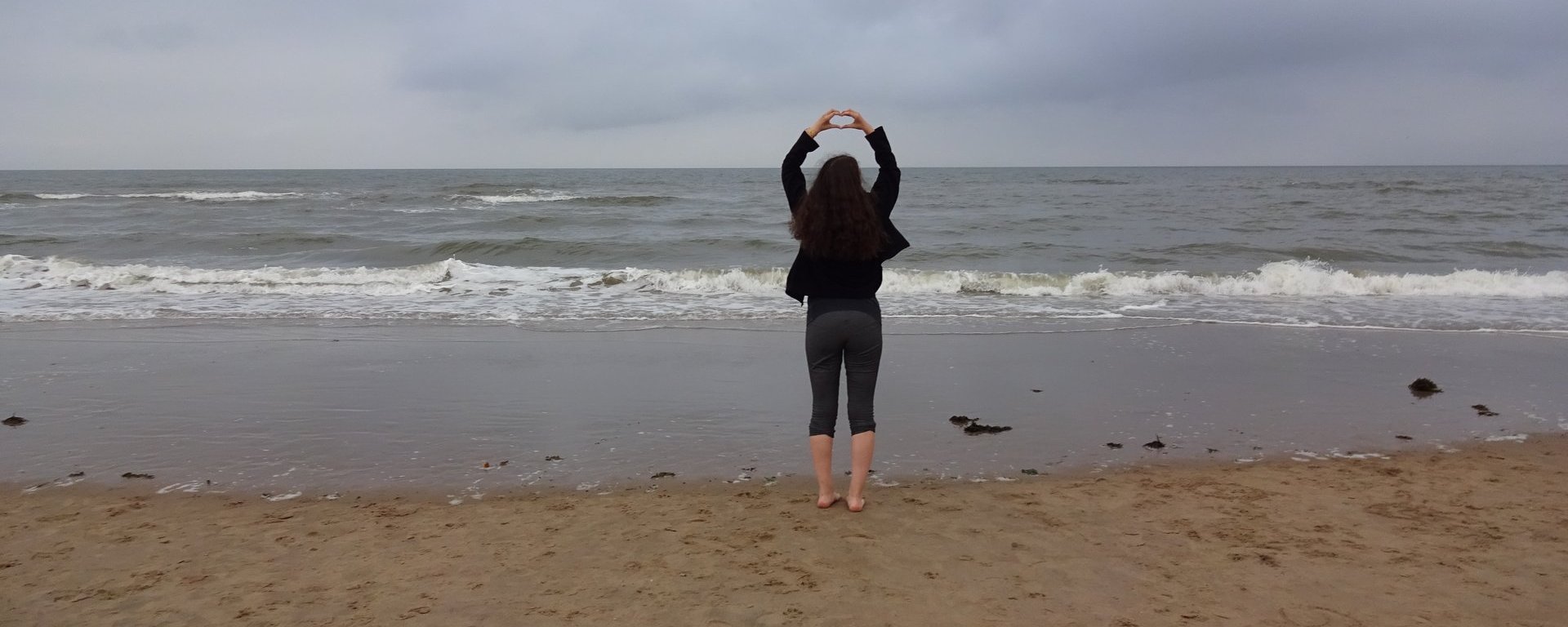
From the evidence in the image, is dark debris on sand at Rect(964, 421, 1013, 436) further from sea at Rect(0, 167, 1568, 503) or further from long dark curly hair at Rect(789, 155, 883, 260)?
long dark curly hair at Rect(789, 155, 883, 260)

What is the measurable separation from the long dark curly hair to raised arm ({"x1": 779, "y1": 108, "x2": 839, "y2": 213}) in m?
0.12

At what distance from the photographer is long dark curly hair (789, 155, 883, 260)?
3.74m

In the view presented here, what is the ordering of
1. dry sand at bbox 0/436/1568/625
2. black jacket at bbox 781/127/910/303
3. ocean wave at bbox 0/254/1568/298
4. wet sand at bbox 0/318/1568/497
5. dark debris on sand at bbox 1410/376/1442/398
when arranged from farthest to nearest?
ocean wave at bbox 0/254/1568/298
dark debris on sand at bbox 1410/376/1442/398
wet sand at bbox 0/318/1568/497
black jacket at bbox 781/127/910/303
dry sand at bbox 0/436/1568/625

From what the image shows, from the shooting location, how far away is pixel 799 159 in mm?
4008

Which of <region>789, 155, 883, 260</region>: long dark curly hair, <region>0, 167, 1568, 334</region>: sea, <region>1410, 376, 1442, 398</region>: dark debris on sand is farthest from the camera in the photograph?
<region>0, 167, 1568, 334</region>: sea

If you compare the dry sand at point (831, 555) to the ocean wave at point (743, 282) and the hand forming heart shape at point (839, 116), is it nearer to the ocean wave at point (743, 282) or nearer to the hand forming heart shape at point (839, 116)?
the hand forming heart shape at point (839, 116)

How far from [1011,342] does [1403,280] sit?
8208 mm

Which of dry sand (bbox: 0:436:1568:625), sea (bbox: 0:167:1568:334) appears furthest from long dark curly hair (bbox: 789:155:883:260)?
sea (bbox: 0:167:1568:334)

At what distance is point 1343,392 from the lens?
6586mm

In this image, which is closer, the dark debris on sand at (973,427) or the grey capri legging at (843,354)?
the grey capri legging at (843,354)

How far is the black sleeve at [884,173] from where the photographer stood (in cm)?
392

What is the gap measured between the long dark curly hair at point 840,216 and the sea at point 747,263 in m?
6.19

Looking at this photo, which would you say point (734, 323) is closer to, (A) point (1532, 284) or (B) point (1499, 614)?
(B) point (1499, 614)

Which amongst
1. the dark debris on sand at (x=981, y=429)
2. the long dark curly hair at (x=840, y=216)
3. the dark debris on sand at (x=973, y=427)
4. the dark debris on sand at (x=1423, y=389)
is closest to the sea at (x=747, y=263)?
the dark debris on sand at (x=1423, y=389)
